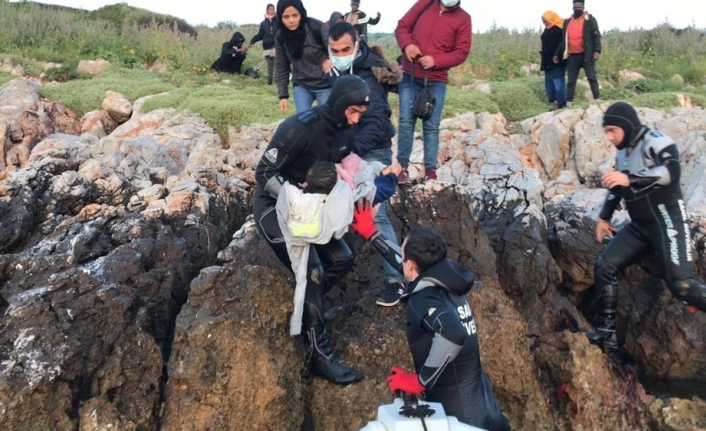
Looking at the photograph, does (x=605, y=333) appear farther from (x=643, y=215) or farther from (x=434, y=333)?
(x=434, y=333)

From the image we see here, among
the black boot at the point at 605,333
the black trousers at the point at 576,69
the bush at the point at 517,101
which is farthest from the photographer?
the bush at the point at 517,101

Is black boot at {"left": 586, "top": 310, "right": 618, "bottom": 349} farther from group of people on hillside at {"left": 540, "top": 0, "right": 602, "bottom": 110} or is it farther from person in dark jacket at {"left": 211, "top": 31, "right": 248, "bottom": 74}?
person in dark jacket at {"left": 211, "top": 31, "right": 248, "bottom": 74}

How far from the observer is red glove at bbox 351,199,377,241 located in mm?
5594

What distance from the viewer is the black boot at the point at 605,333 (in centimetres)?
646

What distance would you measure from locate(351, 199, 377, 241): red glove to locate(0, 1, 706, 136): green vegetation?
370 inches

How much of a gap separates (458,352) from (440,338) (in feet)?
0.60

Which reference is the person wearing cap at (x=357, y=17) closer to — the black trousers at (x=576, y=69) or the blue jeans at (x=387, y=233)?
the black trousers at (x=576, y=69)

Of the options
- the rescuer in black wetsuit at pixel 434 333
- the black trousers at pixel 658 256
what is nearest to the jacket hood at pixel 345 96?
the rescuer in black wetsuit at pixel 434 333

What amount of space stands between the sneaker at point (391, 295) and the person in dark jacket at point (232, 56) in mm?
15472

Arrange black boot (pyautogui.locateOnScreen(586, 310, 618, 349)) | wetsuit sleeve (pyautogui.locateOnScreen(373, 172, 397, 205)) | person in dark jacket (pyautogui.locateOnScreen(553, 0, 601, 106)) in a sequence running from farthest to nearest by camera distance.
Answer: person in dark jacket (pyautogui.locateOnScreen(553, 0, 601, 106))
black boot (pyautogui.locateOnScreen(586, 310, 618, 349))
wetsuit sleeve (pyautogui.locateOnScreen(373, 172, 397, 205))

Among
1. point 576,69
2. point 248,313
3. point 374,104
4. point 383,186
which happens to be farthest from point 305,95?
point 576,69

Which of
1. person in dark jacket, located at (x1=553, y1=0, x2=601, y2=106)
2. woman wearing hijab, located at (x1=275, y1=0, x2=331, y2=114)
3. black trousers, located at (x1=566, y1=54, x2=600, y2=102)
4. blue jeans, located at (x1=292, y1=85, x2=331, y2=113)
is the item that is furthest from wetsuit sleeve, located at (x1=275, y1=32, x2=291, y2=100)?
black trousers, located at (x1=566, y1=54, x2=600, y2=102)

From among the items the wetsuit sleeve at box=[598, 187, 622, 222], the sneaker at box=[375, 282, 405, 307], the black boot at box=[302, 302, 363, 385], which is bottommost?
the black boot at box=[302, 302, 363, 385]

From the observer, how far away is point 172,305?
6191 mm
